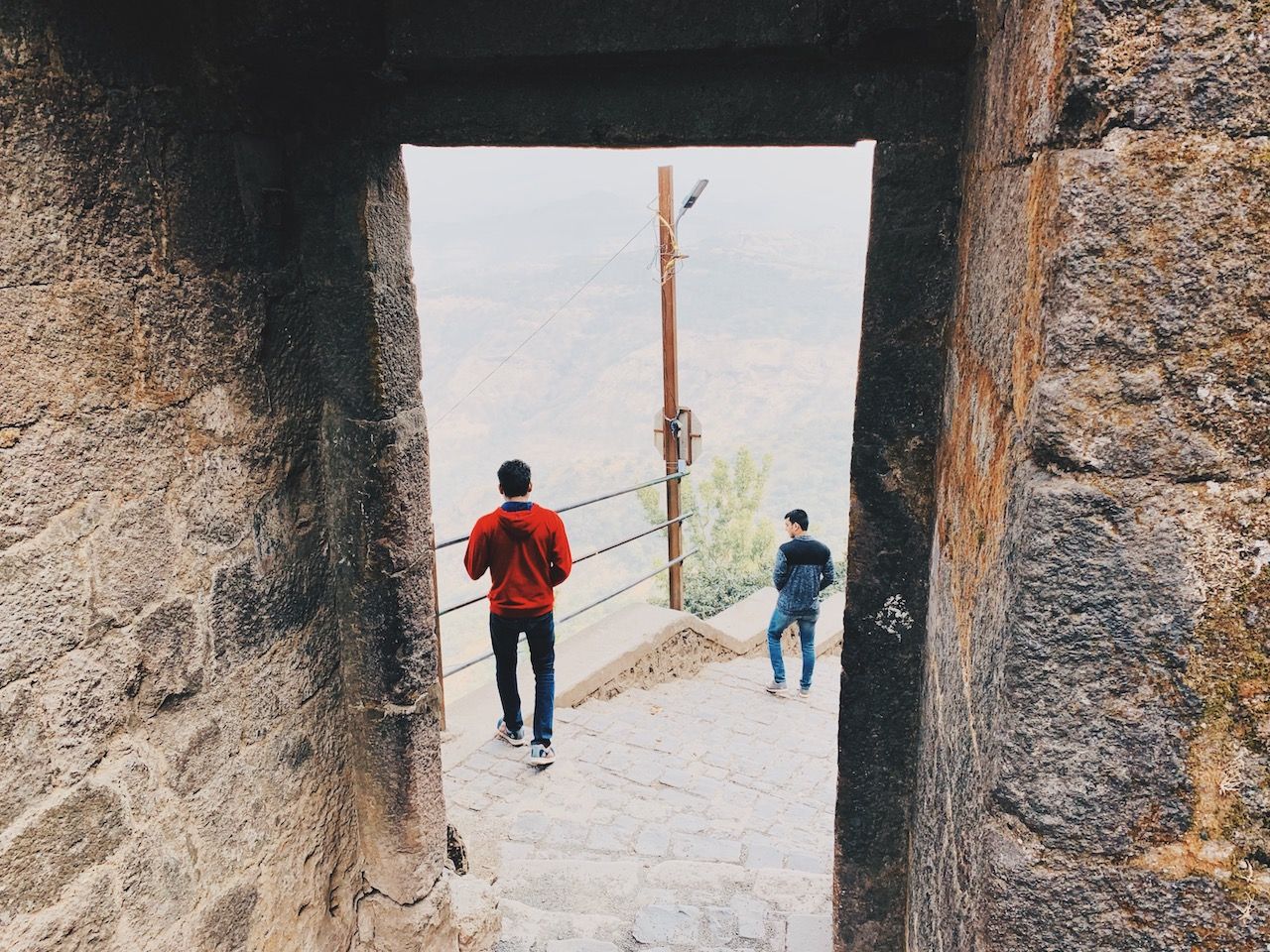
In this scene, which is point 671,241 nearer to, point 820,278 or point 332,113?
point 332,113

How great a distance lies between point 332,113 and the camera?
6.61ft

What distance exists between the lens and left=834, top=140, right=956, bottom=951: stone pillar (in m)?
1.73

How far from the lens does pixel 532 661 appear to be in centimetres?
431

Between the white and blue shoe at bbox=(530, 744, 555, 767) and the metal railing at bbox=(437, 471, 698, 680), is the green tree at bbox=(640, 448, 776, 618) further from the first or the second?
the white and blue shoe at bbox=(530, 744, 555, 767)

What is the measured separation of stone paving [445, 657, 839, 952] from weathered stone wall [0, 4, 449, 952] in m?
0.84

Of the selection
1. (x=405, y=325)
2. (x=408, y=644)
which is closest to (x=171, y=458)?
(x=405, y=325)

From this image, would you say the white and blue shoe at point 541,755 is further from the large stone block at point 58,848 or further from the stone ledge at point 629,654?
the large stone block at point 58,848

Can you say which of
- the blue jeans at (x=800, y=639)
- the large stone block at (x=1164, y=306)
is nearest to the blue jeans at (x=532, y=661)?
the blue jeans at (x=800, y=639)

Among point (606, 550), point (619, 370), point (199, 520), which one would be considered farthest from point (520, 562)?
point (619, 370)

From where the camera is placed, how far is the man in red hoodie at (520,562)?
3930 millimetres

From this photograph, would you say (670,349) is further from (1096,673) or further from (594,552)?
(1096,673)

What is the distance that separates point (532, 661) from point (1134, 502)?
368cm

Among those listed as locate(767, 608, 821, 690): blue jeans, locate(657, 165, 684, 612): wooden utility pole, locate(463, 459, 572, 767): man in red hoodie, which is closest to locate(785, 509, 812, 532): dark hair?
locate(767, 608, 821, 690): blue jeans

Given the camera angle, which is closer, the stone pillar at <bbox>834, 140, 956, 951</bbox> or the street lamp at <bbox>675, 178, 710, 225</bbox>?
the stone pillar at <bbox>834, 140, 956, 951</bbox>
